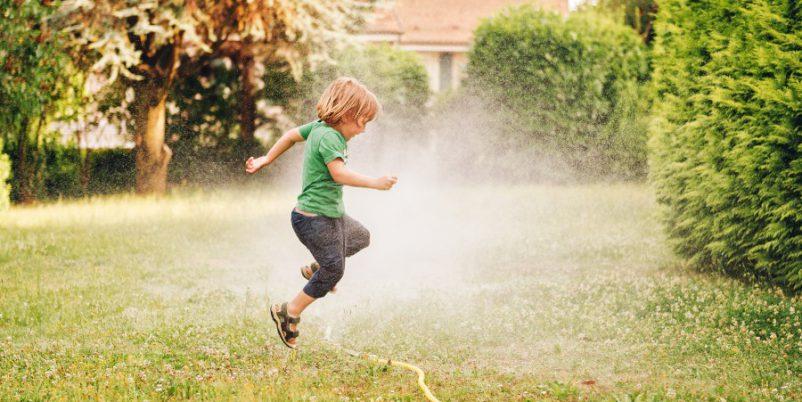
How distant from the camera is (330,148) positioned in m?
5.66

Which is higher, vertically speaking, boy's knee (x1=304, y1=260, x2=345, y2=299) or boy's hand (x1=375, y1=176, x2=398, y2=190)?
boy's hand (x1=375, y1=176, x2=398, y2=190)

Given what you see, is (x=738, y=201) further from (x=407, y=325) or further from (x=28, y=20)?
(x=28, y=20)

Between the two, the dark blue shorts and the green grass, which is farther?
the dark blue shorts

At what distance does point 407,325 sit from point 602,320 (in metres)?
1.58

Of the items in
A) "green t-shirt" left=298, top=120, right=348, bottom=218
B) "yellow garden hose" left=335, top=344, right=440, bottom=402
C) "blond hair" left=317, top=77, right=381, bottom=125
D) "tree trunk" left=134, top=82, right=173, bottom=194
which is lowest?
"tree trunk" left=134, top=82, right=173, bottom=194

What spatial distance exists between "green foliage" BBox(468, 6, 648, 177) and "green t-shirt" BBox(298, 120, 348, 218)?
1217cm

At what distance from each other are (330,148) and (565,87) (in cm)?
1286

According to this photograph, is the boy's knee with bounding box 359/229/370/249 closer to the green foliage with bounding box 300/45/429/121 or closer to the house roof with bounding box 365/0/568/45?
the green foliage with bounding box 300/45/429/121

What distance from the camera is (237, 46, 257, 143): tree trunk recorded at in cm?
1766

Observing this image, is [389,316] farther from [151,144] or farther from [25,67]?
[151,144]

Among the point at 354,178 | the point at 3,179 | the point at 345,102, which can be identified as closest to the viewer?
the point at 354,178

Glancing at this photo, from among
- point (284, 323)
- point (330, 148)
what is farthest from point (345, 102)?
point (284, 323)

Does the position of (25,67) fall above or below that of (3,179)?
above

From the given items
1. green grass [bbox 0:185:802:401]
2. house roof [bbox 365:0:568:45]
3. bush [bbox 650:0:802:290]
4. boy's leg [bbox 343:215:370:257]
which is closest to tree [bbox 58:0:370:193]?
green grass [bbox 0:185:802:401]
